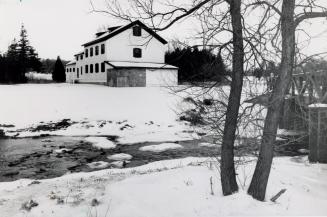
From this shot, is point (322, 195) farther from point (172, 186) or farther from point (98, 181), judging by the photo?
point (98, 181)

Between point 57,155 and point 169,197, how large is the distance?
9.77 metres

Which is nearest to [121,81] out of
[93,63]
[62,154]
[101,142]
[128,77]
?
[128,77]

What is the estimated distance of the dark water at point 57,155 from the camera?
13.3m

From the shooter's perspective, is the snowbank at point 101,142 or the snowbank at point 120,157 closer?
the snowbank at point 120,157

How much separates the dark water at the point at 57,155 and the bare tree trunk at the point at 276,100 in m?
7.75

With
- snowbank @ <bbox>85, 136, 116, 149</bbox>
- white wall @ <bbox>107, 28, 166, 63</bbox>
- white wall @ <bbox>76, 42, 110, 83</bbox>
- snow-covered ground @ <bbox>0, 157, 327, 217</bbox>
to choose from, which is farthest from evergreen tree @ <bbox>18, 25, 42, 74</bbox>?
snow-covered ground @ <bbox>0, 157, 327, 217</bbox>

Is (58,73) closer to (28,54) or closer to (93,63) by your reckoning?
(28,54)

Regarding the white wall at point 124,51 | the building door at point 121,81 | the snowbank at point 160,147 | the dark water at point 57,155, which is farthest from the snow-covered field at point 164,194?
the white wall at point 124,51

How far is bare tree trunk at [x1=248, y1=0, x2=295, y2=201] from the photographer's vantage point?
6.68m

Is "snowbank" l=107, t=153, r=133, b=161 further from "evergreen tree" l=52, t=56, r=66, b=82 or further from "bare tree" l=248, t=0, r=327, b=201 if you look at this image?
"evergreen tree" l=52, t=56, r=66, b=82

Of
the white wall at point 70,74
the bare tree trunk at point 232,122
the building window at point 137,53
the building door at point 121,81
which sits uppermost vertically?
the building window at point 137,53

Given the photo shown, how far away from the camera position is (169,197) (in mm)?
7664

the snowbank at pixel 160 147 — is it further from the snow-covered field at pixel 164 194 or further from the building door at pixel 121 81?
the building door at pixel 121 81

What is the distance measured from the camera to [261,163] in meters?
7.08
